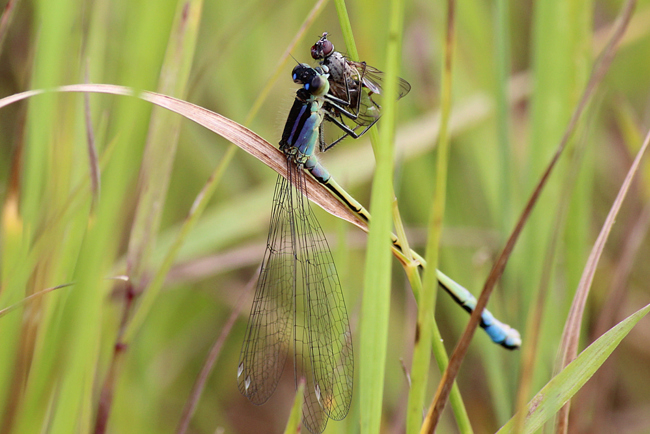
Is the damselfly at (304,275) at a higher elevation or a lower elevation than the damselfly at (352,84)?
lower

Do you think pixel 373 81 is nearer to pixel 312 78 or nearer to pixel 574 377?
pixel 312 78

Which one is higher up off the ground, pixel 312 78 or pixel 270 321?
pixel 312 78

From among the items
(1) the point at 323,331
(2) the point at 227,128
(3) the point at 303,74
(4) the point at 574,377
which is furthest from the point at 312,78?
(4) the point at 574,377

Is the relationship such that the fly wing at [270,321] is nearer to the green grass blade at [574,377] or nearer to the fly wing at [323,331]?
the fly wing at [323,331]

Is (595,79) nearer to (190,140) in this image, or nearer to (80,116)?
(80,116)

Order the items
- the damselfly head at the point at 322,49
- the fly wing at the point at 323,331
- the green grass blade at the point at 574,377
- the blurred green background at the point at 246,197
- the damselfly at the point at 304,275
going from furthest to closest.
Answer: the damselfly head at the point at 322,49, the damselfly at the point at 304,275, the fly wing at the point at 323,331, the blurred green background at the point at 246,197, the green grass blade at the point at 574,377

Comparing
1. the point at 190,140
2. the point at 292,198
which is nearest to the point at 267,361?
the point at 292,198

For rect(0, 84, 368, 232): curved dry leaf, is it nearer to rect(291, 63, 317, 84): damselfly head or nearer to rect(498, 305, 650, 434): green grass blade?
rect(291, 63, 317, 84): damselfly head

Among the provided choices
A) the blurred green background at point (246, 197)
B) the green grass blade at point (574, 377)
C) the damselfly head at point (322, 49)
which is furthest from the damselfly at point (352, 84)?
the green grass blade at point (574, 377)
